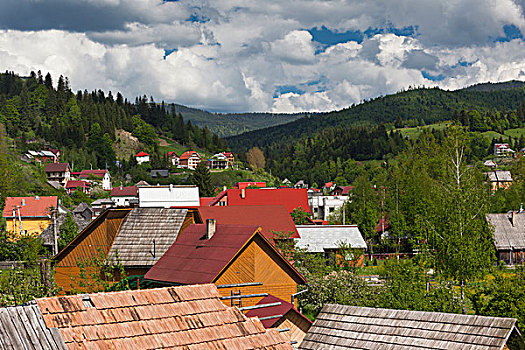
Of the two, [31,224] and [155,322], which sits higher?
[155,322]

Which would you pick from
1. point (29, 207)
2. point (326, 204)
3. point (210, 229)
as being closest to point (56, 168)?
point (29, 207)

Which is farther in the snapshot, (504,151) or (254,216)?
(504,151)

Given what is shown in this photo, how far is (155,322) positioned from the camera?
8.89m

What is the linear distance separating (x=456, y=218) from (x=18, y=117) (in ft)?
611

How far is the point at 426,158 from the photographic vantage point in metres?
63.5

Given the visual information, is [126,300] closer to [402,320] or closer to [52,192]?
[402,320]

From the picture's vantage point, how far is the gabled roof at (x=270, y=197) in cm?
6538

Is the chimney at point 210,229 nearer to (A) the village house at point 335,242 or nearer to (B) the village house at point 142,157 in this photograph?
(A) the village house at point 335,242

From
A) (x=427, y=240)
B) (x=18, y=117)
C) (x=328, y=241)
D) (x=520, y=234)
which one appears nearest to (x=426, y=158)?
(x=520, y=234)

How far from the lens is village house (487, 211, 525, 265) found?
5591 centimetres

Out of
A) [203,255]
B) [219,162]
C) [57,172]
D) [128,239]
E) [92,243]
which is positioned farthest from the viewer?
[219,162]

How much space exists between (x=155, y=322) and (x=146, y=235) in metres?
17.9

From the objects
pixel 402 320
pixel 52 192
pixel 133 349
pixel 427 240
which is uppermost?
pixel 133 349

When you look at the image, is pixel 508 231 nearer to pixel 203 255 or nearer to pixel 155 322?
pixel 203 255
